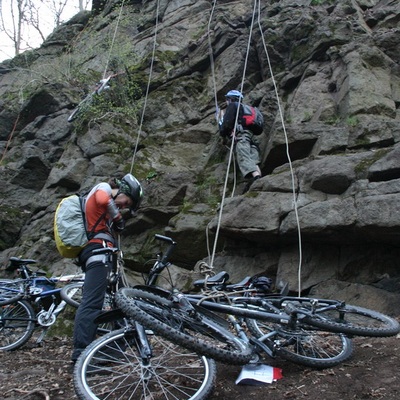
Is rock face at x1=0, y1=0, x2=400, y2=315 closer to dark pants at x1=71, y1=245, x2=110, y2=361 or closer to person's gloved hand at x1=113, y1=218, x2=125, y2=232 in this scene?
person's gloved hand at x1=113, y1=218, x2=125, y2=232

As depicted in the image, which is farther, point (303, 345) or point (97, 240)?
point (97, 240)

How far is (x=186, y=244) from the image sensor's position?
863cm

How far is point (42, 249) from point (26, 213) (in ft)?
6.86

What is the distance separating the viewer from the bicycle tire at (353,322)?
4422 mm

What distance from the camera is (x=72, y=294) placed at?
22.9 ft

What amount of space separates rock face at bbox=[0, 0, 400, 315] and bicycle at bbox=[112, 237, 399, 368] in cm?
166

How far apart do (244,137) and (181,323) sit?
6.04m

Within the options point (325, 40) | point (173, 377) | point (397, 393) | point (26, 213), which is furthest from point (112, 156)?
point (397, 393)

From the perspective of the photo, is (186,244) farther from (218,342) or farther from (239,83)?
(239,83)

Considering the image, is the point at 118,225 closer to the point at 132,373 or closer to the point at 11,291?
the point at 132,373

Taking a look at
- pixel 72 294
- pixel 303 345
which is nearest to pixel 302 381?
pixel 303 345

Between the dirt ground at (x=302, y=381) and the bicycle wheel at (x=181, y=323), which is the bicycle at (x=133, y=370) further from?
the dirt ground at (x=302, y=381)

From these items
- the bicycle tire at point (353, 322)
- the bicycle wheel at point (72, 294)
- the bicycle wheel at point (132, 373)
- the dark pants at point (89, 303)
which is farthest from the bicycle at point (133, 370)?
the bicycle wheel at point (72, 294)

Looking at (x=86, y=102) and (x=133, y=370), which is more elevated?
(x=86, y=102)
